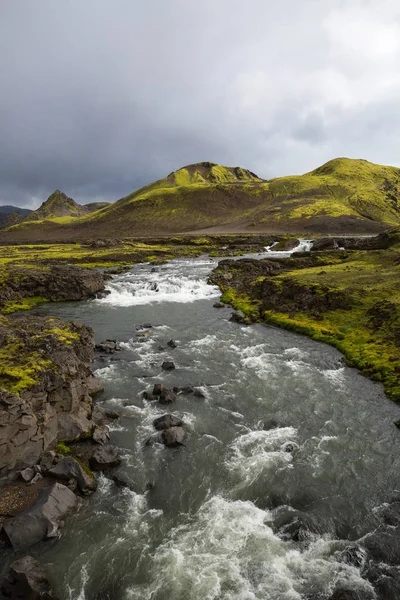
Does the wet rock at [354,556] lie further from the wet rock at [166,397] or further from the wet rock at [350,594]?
the wet rock at [166,397]

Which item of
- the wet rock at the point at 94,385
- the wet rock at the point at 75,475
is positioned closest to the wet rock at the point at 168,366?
the wet rock at the point at 94,385

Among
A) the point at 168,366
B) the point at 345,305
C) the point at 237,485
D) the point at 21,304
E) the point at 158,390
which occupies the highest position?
the point at 21,304

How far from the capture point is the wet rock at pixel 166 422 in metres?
24.0

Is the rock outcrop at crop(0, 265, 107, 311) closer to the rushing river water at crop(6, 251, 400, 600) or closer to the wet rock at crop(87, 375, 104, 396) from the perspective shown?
the rushing river water at crop(6, 251, 400, 600)

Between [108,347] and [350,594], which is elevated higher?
[108,347]

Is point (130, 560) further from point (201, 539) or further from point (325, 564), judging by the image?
point (325, 564)

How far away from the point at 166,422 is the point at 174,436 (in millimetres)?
1678

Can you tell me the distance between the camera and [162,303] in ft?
196

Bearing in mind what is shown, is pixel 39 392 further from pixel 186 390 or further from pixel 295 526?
pixel 295 526

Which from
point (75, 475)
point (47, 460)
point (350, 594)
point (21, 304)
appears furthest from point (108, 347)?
point (350, 594)

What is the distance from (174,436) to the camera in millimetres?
22656

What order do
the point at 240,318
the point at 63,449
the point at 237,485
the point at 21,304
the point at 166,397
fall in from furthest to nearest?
the point at 21,304
the point at 240,318
the point at 166,397
the point at 63,449
the point at 237,485

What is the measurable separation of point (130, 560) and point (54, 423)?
9.59 meters

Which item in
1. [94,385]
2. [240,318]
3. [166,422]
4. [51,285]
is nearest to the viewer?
[166,422]
